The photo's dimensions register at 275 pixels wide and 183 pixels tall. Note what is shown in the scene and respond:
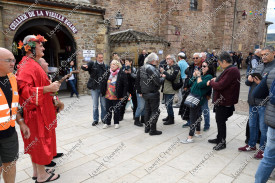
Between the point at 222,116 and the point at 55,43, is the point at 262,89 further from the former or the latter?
the point at 55,43

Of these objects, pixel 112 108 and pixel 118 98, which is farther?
pixel 112 108

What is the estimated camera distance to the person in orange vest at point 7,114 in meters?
2.19

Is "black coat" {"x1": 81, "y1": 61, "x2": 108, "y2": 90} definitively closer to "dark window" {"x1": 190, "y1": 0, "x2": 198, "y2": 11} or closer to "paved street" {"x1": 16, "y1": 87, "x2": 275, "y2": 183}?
"paved street" {"x1": 16, "y1": 87, "x2": 275, "y2": 183}

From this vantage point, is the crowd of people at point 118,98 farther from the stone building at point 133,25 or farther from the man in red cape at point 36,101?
the stone building at point 133,25

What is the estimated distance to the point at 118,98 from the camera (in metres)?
5.08

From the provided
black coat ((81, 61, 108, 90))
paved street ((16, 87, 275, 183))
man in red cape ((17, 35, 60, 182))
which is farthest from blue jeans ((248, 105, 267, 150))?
black coat ((81, 61, 108, 90))

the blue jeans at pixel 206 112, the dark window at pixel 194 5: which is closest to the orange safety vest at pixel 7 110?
the blue jeans at pixel 206 112

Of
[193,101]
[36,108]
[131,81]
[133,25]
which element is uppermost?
[133,25]

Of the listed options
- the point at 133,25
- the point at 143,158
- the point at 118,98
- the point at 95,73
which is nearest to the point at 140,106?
the point at 118,98

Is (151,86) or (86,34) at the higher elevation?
(86,34)

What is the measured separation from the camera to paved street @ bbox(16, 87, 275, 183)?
123 inches

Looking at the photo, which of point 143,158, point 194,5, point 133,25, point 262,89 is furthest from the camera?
point 194,5

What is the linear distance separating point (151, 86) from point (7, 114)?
2981mm

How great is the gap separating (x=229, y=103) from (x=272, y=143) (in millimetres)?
1303
